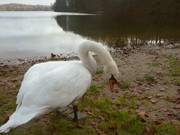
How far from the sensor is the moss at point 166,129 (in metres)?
6.16

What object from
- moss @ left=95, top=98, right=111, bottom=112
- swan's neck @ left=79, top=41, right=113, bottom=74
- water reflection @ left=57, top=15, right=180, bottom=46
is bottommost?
water reflection @ left=57, top=15, right=180, bottom=46

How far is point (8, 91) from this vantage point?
884 cm

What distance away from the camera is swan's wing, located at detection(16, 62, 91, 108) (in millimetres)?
5262

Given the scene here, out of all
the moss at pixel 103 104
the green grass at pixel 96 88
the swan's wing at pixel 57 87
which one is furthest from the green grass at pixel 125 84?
the swan's wing at pixel 57 87

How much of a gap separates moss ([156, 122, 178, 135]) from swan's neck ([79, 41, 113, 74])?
4.71ft

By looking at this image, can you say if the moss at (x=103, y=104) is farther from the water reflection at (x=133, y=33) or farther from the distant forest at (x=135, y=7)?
the distant forest at (x=135, y=7)

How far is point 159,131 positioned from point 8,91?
13.5 feet

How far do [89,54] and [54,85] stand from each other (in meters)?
1.25

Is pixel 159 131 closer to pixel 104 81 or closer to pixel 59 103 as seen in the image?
pixel 59 103

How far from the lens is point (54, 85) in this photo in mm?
5469

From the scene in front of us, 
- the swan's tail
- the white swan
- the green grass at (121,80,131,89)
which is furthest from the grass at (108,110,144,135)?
the green grass at (121,80,131,89)

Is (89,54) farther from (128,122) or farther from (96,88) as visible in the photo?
(96,88)

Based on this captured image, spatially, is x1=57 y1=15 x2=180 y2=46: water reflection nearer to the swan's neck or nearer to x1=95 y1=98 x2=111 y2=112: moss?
x1=95 y1=98 x2=111 y2=112: moss

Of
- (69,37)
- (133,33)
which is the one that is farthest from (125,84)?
(133,33)
